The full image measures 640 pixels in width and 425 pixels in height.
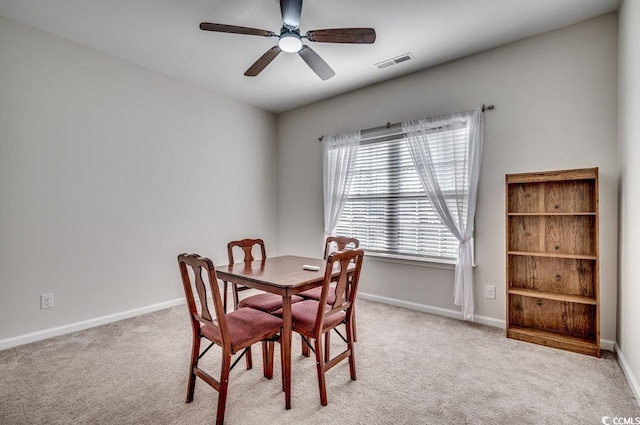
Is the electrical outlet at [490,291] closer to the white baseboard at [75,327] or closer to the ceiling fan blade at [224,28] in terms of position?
the ceiling fan blade at [224,28]

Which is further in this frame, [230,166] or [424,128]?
[230,166]

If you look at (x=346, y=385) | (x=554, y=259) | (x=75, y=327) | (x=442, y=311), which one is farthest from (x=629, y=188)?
(x=75, y=327)

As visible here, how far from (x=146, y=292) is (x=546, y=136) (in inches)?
168

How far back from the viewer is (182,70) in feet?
11.6

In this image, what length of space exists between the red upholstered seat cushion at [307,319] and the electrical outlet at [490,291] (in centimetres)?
172

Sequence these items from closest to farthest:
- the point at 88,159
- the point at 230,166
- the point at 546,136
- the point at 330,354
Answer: the point at 330,354 < the point at 546,136 < the point at 88,159 < the point at 230,166

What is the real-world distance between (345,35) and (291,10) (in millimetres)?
396

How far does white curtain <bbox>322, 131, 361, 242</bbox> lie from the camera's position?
4055mm

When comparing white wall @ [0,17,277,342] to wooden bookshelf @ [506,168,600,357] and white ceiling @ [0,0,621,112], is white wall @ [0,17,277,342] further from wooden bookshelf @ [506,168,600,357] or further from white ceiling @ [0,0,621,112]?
wooden bookshelf @ [506,168,600,357]

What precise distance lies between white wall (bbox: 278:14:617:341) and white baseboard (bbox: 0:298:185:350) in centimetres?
249

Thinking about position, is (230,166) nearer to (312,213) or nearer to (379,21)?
(312,213)

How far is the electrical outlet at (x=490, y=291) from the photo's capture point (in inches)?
120

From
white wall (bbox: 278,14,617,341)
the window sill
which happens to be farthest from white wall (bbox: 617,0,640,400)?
the window sill

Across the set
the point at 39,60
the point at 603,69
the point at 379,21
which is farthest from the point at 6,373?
the point at 603,69
